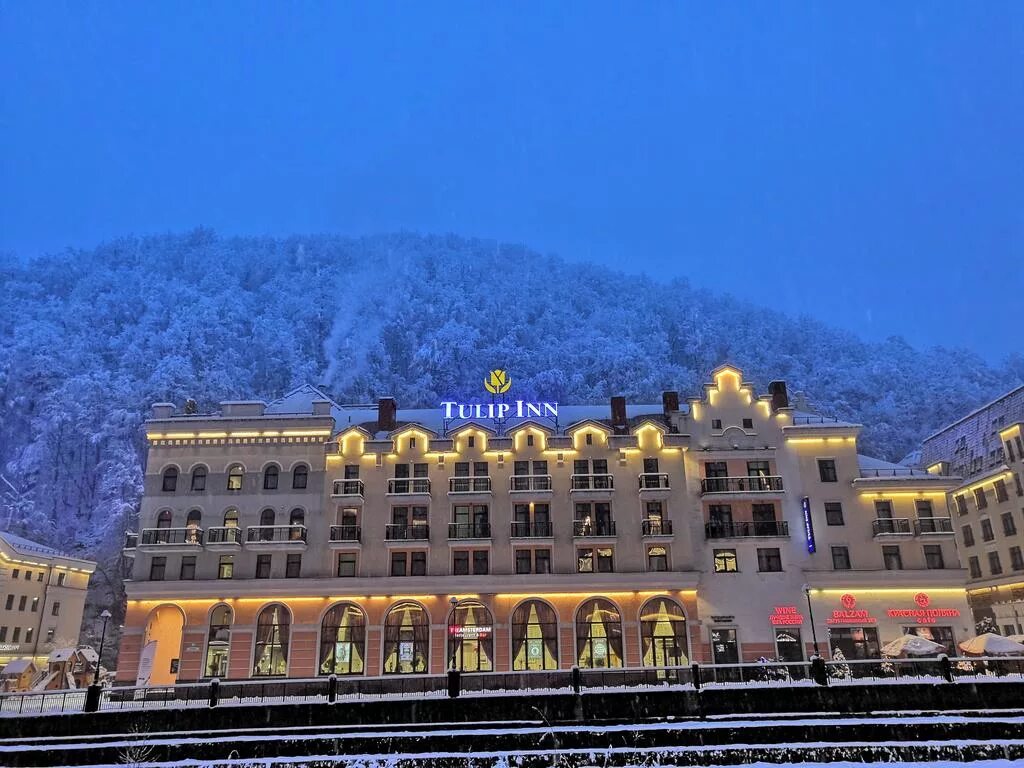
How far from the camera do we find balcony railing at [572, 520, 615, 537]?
48906 mm

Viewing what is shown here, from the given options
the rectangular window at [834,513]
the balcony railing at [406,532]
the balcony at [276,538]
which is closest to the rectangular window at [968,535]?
the rectangular window at [834,513]

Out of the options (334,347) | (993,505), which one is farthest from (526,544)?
(334,347)

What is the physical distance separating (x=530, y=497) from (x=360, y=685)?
19.0 metres

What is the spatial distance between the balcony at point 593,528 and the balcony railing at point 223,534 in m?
22.1

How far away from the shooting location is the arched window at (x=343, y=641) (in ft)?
151

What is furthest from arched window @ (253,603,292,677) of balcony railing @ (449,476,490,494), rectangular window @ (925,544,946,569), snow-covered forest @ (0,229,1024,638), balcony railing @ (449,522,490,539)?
snow-covered forest @ (0,229,1024,638)

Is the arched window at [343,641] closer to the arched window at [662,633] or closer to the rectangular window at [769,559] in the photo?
the arched window at [662,633]

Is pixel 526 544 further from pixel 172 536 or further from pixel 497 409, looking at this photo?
pixel 172 536

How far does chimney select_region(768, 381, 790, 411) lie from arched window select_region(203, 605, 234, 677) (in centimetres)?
3927

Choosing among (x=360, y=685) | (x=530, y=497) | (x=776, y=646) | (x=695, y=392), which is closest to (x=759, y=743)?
(x=360, y=685)

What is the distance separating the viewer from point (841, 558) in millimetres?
48625

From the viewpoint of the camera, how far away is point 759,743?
2755cm

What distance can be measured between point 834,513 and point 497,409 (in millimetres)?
24126

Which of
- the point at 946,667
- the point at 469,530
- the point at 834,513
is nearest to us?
the point at 946,667
